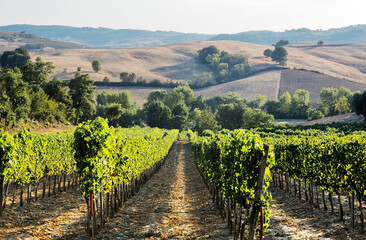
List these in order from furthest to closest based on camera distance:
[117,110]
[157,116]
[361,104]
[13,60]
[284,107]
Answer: [13,60]
[284,107]
[157,116]
[117,110]
[361,104]

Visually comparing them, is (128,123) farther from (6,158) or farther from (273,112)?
(6,158)

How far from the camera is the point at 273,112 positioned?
147 metres

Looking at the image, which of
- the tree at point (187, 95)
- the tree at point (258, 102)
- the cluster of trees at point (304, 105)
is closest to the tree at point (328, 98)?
the cluster of trees at point (304, 105)

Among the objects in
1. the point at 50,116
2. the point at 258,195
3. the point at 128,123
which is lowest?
the point at 128,123

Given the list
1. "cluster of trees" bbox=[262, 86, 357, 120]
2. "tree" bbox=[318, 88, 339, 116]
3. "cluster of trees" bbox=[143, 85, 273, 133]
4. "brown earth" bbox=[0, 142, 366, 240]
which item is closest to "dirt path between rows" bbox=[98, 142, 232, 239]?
"brown earth" bbox=[0, 142, 366, 240]

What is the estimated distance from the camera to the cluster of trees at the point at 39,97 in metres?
59.4

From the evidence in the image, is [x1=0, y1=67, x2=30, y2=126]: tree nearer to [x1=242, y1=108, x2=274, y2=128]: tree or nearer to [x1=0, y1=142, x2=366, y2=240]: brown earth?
[x1=0, y1=142, x2=366, y2=240]: brown earth

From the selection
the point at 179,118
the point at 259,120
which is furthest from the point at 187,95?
the point at 259,120

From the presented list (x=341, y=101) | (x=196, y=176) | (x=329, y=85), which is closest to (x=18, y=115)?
(x=196, y=176)

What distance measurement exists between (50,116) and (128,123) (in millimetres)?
51426

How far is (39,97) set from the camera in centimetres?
6981

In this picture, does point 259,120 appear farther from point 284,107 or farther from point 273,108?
point 273,108

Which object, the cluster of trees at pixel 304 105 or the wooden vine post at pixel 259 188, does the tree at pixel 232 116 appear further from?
the wooden vine post at pixel 259 188

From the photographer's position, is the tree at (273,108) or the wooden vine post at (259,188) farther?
the tree at (273,108)
